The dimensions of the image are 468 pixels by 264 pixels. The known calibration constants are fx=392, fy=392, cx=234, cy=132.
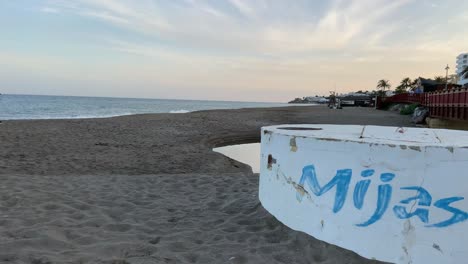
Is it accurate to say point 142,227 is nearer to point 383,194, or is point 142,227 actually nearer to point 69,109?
point 383,194

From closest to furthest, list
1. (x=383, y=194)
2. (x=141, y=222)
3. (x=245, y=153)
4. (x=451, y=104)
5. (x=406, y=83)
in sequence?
(x=383, y=194)
(x=141, y=222)
(x=245, y=153)
(x=451, y=104)
(x=406, y=83)

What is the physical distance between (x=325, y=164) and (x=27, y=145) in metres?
11.8

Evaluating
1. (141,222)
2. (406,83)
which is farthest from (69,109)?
(406,83)

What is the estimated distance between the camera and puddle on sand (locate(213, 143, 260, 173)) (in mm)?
12023

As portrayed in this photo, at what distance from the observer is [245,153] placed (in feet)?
46.0

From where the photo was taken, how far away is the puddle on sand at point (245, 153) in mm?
12023

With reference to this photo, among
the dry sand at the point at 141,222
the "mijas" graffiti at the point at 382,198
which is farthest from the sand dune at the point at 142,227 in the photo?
the "mijas" graffiti at the point at 382,198

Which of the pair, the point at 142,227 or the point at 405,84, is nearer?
the point at 142,227

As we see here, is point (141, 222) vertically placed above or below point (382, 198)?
below

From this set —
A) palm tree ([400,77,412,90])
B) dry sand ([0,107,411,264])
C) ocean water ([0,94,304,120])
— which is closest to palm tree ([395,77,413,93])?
palm tree ([400,77,412,90])

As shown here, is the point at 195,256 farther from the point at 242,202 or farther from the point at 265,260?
the point at 242,202

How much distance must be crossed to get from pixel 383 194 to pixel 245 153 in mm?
10933

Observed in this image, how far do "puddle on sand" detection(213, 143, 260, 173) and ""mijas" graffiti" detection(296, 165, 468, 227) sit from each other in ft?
24.4

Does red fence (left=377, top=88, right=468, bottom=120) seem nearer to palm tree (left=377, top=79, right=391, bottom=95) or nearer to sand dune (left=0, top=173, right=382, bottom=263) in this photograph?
sand dune (left=0, top=173, right=382, bottom=263)
